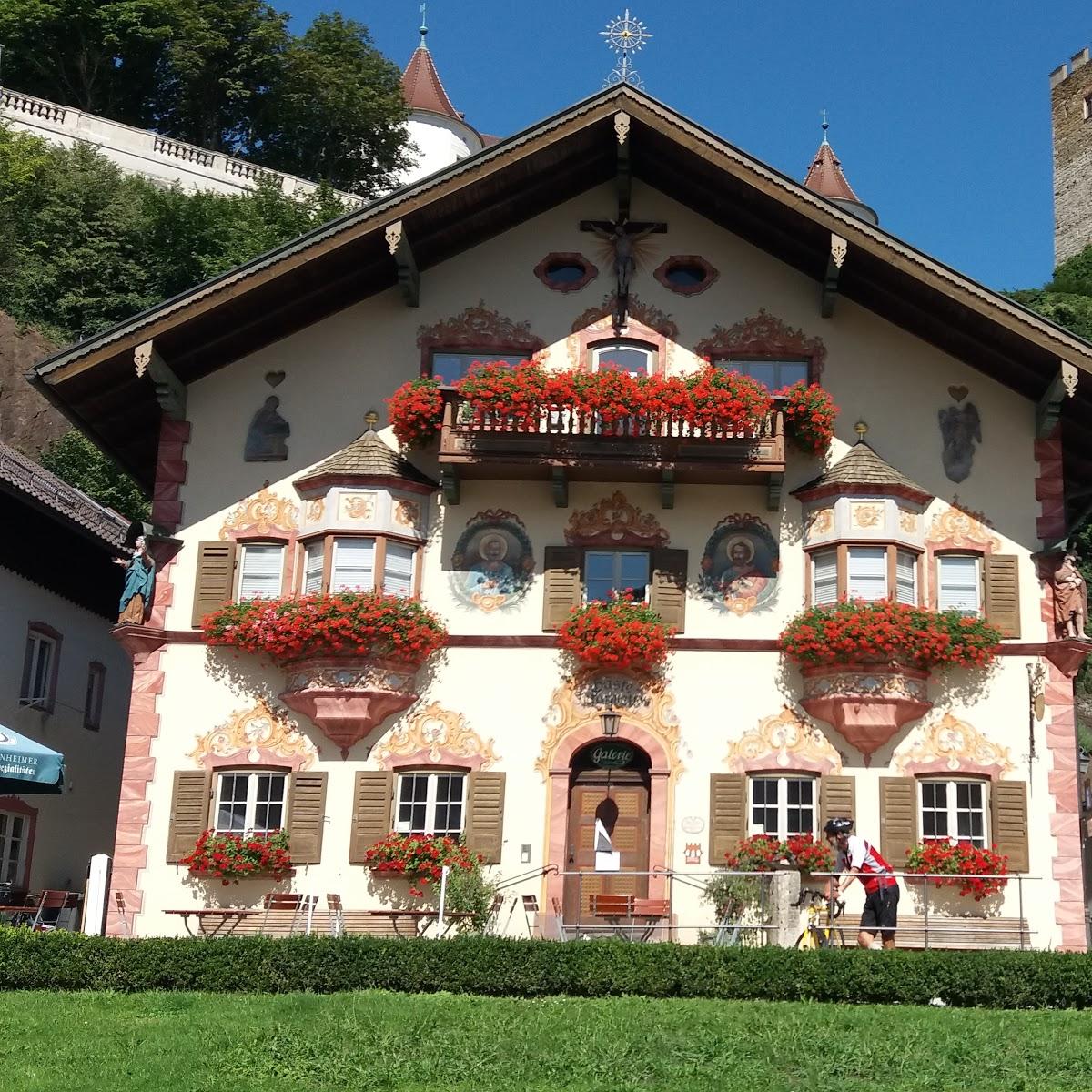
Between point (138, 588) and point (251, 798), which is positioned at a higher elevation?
point (138, 588)

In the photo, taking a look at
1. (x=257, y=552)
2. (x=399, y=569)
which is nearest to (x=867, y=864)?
(x=399, y=569)

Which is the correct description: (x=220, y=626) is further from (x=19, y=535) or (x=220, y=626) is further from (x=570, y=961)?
(x=570, y=961)

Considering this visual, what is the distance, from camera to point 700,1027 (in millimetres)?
15570

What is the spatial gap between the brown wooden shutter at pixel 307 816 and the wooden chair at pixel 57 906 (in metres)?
4.17

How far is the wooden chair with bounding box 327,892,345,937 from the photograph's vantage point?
22781 millimetres

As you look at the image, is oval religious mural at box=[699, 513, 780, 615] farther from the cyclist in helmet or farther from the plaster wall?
the plaster wall

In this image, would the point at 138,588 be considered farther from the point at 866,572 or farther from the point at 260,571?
the point at 866,572

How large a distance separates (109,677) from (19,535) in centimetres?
461

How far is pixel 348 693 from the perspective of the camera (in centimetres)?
2381

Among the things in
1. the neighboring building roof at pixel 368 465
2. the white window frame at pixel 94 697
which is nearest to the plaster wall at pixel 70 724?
the white window frame at pixel 94 697

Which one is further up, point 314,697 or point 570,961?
point 314,697

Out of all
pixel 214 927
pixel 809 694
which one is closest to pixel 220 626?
pixel 214 927

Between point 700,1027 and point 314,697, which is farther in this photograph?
Answer: point 314,697

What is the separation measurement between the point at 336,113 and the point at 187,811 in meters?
42.6
